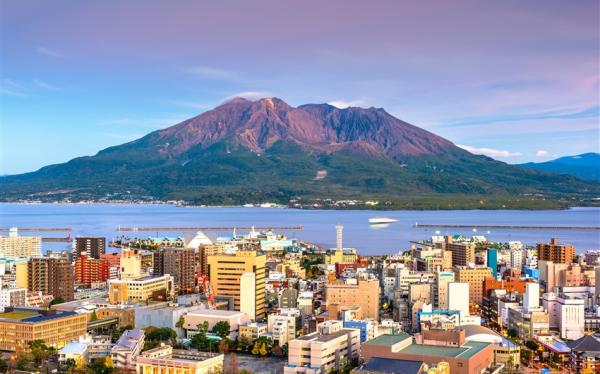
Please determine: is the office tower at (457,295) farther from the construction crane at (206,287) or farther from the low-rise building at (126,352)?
the low-rise building at (126,352)

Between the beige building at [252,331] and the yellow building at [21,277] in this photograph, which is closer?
the beige building at [252,331]

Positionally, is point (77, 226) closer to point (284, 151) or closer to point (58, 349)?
point (58, 349)

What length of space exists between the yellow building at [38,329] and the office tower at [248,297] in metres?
2.92

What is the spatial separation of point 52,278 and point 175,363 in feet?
25.2

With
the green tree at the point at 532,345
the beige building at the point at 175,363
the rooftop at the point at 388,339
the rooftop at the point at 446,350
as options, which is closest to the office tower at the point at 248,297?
the beige building at the point at 175,363

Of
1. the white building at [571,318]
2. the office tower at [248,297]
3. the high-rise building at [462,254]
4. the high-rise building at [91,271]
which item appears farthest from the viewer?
the high-rise building at [462,254]

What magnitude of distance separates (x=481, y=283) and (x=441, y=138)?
73420mm

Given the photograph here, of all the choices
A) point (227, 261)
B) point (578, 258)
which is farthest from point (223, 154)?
point (227, 261)

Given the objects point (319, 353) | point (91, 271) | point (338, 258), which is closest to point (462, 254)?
point (338, 258)

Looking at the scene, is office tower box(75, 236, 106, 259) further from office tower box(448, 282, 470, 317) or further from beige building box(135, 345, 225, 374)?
beige building box(135, 345, 225, 374)

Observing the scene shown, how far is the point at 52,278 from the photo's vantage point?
16.7m

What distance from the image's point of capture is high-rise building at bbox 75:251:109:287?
19.5 meters

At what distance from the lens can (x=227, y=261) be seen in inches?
606

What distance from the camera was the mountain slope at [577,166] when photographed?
112m
